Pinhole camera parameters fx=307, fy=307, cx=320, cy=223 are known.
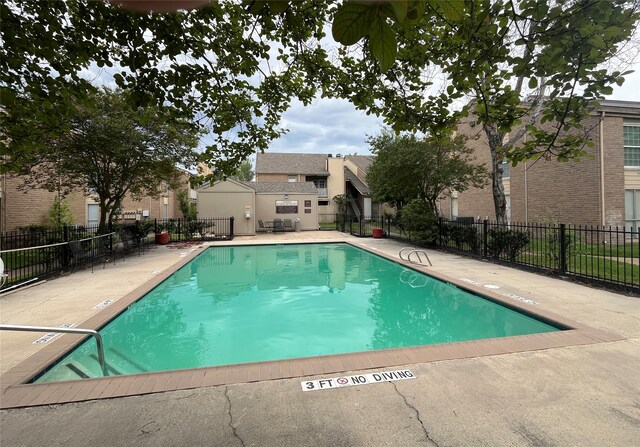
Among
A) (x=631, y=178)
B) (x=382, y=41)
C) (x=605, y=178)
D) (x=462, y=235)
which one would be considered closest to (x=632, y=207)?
(x=631, y=178)

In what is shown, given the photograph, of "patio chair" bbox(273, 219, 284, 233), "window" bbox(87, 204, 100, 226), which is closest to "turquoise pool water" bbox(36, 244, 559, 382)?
"patio chair" bbox(273, 219, 284, 233)

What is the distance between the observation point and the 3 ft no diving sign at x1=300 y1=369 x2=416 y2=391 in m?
3.19

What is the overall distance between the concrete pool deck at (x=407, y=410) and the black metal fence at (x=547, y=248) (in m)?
3.76

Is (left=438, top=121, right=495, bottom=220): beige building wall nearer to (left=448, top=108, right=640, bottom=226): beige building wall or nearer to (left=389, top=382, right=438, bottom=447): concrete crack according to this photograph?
(left=448, top=108, right=640, bottom=226): beige building wall

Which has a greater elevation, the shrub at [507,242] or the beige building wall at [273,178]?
the beige building wall at [273,178]

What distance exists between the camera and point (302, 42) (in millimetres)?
3908

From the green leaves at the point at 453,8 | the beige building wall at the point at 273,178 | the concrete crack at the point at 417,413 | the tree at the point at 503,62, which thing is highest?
the beige building wall at the point at 273,178

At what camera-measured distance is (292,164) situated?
39.6 metres

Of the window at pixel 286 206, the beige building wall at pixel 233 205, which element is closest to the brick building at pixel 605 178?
the window at pixel 286 206

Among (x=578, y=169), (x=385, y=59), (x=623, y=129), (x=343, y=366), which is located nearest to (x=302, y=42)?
(x=385, y=59)

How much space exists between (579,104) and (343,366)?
11.0 feet

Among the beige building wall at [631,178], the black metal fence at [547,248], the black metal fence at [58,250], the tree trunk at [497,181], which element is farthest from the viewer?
the beige building wall at [631,178]

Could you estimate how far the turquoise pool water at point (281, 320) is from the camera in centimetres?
524

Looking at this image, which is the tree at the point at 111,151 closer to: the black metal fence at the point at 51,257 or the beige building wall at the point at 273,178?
the black metal fence at the point at 51,257
